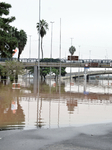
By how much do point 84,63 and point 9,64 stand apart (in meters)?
23.6

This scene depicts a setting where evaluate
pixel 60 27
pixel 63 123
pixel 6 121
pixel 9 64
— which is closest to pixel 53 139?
pixel 63 123

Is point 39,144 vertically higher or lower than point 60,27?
lower

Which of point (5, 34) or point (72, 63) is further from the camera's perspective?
point (72, 63)

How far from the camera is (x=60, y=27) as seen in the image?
6731cm

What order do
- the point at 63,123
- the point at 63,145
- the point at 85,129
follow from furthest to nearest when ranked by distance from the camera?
the point at 63,123, the point at 85,129, the point at 63,145

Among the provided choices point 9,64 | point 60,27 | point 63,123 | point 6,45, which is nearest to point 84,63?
point 60,27

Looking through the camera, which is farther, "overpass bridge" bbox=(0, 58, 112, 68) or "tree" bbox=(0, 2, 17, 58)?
"overpass bridge" bbox=(0, 58, 112, 68)

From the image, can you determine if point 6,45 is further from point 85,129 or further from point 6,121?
point 85,129

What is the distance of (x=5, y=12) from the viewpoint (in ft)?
86.5

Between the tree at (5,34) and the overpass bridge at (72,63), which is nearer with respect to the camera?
the tree at (5,34)

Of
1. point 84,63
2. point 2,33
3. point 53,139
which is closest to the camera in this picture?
point 53,139

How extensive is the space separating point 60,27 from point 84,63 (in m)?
13.3

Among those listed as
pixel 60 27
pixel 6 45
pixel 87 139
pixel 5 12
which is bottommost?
pixel 87 139

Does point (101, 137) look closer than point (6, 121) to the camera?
Yes
